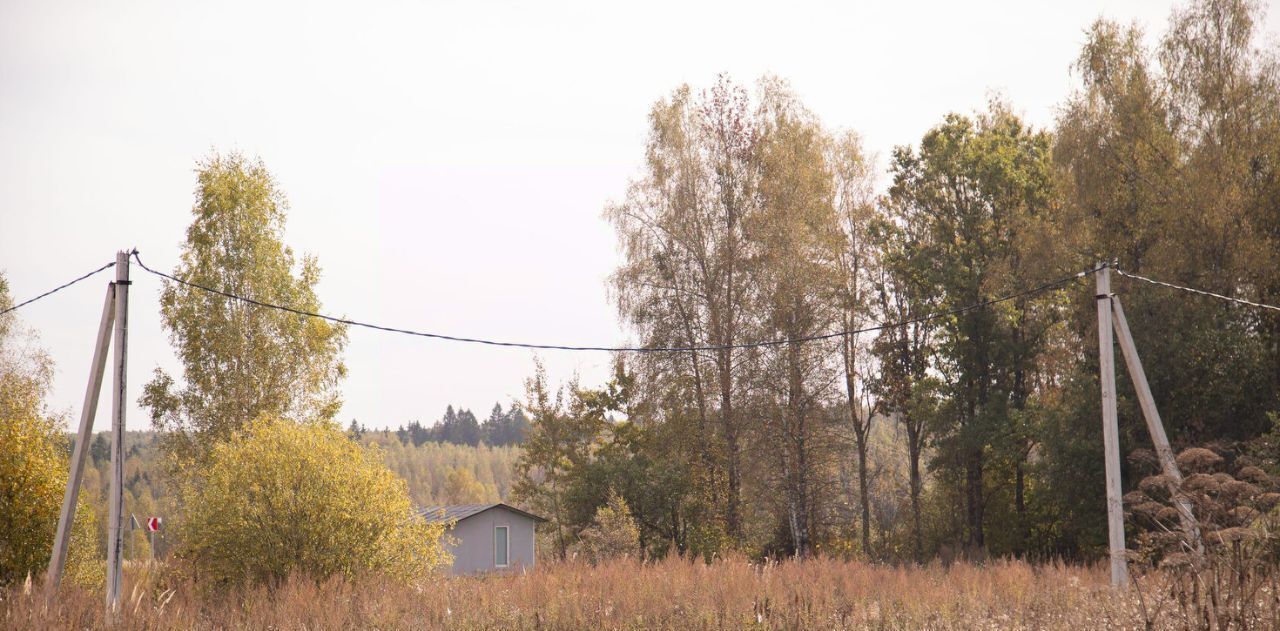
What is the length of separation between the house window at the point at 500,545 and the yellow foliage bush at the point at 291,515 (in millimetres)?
21777

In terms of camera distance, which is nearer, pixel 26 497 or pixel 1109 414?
pixel 1109 414

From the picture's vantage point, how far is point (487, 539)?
3800cm

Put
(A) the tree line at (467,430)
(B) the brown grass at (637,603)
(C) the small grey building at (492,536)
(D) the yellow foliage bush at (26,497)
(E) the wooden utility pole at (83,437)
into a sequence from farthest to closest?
(A) the tree line at (467,430), (C) the small grey building at (492,536), (D) the yellow foliage bush at (26,497), (E) the wooden utility pole at (83,437), (B) the brown grass at (637,603)

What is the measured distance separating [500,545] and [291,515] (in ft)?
75.6

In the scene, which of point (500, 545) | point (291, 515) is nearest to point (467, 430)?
point (500, 545)

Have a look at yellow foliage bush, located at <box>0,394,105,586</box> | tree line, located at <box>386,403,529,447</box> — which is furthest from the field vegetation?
tree line, located at <box>386,403,529,447</box>

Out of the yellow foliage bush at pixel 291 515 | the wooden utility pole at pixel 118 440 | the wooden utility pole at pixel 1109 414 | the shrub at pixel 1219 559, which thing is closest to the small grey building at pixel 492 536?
the yellow foliage bush at pixel 291 515

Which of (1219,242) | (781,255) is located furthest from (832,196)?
(1219,242)

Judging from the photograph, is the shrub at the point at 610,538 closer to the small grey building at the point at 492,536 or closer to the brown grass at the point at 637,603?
the brown grass at the point at 637,603

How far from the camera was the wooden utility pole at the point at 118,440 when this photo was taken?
1336 centimetres

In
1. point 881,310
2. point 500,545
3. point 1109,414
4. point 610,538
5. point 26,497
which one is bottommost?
point 500,545

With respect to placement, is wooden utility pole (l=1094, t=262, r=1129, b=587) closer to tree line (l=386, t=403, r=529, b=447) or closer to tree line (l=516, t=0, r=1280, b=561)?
tree line (l=516, t=0, r=1280, b=561)

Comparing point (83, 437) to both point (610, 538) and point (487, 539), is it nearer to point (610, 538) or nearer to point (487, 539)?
point (610, 538)

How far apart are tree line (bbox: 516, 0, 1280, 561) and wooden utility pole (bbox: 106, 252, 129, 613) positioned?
15033mm
